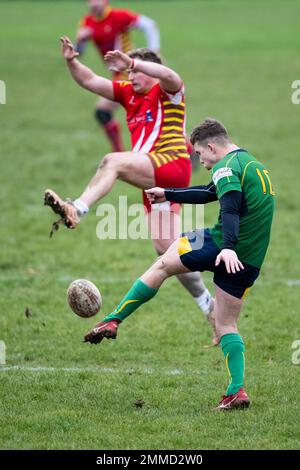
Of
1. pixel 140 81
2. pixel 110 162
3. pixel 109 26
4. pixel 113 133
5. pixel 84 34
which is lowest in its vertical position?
pixel 110 162

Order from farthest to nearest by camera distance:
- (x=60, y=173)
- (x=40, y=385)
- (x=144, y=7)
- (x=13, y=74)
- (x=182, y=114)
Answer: (x=144, y=7) → (x=13, y=74) → (x=60, y=173) → (x=182, y=114) → (x=40, y=385)

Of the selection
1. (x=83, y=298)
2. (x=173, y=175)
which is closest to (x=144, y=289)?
(x=83, y=298)

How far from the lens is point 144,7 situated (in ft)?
123

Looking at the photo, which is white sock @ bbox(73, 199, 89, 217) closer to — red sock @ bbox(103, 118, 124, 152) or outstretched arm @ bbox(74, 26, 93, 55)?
red sock @ bbox(103, 118, 124, 152)

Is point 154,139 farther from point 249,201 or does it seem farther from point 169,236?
point 249,201

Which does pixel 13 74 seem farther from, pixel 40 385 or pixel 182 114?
pixel 40 385

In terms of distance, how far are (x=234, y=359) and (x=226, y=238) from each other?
90cm

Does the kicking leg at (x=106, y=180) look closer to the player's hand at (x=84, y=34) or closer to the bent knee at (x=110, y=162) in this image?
the bent knee at (x=110, y=162)

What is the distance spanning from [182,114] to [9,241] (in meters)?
3.81

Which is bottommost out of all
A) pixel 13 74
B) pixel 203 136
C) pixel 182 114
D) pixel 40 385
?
pixel 40 385

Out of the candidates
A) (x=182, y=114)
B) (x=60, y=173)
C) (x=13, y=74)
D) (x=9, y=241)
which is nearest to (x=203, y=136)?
(x=182, y=114)

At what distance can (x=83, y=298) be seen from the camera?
6.66 m

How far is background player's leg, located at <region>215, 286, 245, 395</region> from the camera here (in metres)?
6.05

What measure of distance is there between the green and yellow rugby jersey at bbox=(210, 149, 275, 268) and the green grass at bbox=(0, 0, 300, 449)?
104cm
